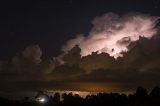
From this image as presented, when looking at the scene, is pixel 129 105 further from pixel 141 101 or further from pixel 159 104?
pixel 159 104

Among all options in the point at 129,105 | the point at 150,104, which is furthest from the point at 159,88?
the point at 150,104

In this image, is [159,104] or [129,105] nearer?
[159,104]

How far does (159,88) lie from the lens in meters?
200

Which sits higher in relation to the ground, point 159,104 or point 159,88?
point 159,88

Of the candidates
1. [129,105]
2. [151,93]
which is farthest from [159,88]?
[129,105]

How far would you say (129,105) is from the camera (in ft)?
608

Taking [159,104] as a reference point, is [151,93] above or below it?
above

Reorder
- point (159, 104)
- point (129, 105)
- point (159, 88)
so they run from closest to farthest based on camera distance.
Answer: point (159, 104) < point (129, 105) < point (159, 88)

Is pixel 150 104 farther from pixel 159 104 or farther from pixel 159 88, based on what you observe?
pixel 159 88

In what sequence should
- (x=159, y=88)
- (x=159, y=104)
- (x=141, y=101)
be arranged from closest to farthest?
1. (x=159, y=104)
2. (x=141, y=101)
3. (x=159, y=88)

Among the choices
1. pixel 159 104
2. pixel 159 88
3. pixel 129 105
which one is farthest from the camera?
pixel 159 88

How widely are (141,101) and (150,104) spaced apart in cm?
2166

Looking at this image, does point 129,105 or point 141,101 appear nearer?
point 141,101

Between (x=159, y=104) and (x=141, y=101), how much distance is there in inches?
1072
